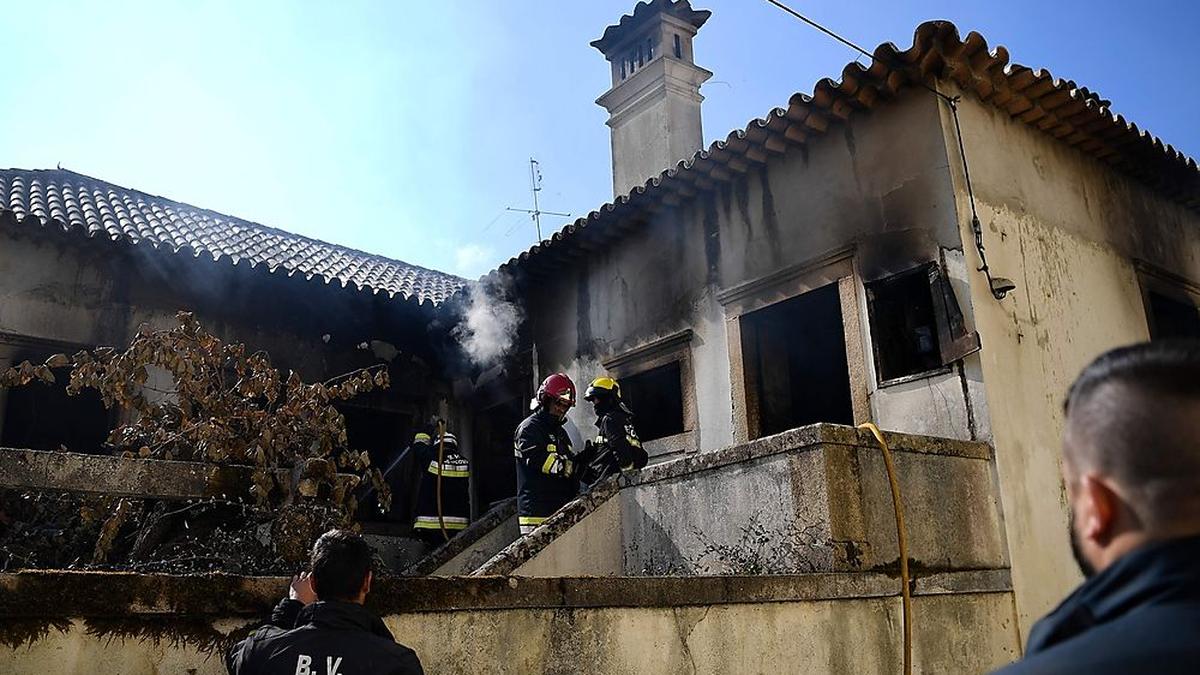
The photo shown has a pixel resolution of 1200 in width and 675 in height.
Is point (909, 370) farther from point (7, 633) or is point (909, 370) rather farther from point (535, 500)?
point (7, 633)

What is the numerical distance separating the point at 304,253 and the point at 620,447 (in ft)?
21.2

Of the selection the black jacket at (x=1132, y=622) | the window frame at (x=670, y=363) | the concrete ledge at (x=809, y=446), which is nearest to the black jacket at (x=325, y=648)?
the black jacket at (x=1132, y=622)

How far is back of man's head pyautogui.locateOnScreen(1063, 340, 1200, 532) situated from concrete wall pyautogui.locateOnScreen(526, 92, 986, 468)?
17.3 feet

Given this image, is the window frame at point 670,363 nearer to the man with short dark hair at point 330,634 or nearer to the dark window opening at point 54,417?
the dark window opening at point 54,417

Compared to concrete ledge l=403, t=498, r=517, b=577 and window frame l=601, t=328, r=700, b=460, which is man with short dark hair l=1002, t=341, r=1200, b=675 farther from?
concrete ledge l=403, t=498, r=517, b=577

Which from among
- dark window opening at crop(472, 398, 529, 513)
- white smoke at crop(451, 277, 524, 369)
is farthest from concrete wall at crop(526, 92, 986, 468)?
dark window opening at crop(472, 398, 529, 513)

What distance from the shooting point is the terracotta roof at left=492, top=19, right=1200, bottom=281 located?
6.77 m

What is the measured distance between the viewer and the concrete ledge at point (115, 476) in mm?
3672

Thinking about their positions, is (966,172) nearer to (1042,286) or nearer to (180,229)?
(1042,286)

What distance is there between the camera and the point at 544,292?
10.7 metres

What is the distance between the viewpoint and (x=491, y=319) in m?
11.2

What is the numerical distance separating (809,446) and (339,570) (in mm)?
3218

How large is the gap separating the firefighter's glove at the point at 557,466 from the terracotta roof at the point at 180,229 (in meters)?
3.72

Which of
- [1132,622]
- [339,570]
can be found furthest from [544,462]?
[1132,622]
